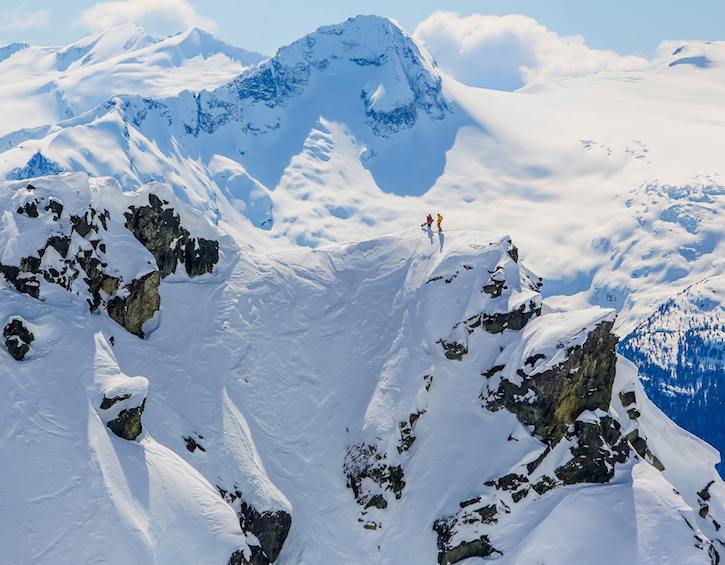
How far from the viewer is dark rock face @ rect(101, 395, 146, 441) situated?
83562mm

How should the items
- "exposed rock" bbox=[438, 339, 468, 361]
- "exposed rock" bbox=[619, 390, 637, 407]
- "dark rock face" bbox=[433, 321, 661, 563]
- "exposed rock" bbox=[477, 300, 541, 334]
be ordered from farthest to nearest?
"exposed rock" bbox=[438, 339, 468, 361], "exposed rock" bbox=[477, 300, 541, 334], "exposed rock" bbox=[619, 390, 637, 407], "dark rock face" bbox=[433, 321, 661, 563]

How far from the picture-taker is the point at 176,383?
97188 mm

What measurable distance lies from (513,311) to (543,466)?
19.0 m

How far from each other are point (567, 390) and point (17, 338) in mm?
55486

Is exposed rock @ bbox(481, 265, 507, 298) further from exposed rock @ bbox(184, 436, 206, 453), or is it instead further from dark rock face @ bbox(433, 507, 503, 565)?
exposed rock @ bbox(184, 436, 206, 453)

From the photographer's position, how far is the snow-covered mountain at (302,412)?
80375mm

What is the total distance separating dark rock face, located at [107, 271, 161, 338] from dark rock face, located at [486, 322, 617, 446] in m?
41.0

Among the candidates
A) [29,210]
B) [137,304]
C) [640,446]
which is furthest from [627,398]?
[29,210]

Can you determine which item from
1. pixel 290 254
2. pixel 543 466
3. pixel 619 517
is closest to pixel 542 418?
pixel 543 466

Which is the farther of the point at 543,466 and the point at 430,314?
the point at 430,314

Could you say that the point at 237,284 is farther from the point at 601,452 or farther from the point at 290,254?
the point at 601,452

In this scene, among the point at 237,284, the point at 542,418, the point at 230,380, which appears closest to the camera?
the point at 542,418

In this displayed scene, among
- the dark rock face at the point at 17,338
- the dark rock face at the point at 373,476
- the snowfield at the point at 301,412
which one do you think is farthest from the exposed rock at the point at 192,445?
the dark rock face at the point at 17,338

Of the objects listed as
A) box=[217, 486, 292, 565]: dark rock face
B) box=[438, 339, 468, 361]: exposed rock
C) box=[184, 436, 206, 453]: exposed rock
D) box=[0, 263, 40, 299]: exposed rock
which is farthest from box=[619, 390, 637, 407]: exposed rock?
box=[0, 263, 40, 299]: exposed rock
